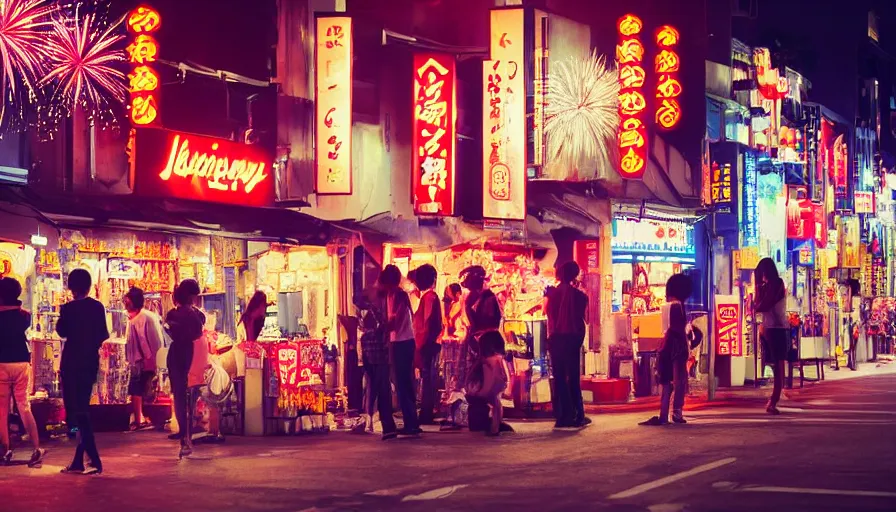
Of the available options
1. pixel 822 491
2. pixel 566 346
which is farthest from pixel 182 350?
pixel 822 491

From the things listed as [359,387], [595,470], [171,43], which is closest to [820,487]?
[595,470]

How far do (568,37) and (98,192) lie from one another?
43.5ft

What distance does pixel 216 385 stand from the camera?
16344 mm

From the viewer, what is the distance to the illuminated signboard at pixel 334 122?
22.4 m

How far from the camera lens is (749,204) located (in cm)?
3559

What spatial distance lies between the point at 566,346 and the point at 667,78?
1554cm

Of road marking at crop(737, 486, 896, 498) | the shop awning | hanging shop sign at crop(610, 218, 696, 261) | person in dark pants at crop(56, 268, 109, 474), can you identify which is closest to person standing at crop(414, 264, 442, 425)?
the shop awning

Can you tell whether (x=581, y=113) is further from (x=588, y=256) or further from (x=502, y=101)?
(x=502, y=101)

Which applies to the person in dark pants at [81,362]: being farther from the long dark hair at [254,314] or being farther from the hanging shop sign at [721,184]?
the hanging shop sign at [721,184]

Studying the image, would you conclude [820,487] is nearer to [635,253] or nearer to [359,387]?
[359,387]

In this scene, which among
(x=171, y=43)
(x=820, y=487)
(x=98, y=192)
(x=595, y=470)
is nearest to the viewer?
(x=820, y=487)

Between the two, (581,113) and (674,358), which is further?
(581,113)

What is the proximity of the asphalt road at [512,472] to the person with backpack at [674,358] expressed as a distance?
1.22ft

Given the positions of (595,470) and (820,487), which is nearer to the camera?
(820,487)
